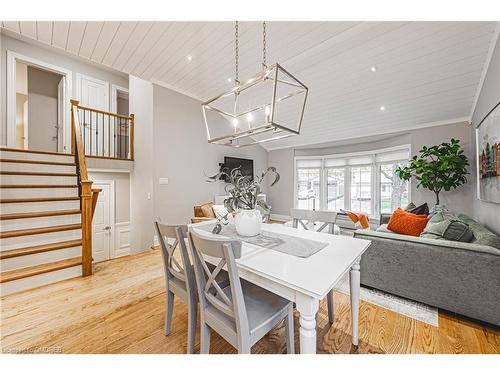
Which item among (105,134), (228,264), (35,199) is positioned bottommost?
(228,264)

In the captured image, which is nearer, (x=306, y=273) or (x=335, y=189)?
(x=306, y=273)

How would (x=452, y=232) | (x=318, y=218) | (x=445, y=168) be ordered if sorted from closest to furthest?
1. (x=452, y=232)
2. (x=318, y=218)
3. (x=445, y=168)

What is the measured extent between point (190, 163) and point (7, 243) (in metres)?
2.85

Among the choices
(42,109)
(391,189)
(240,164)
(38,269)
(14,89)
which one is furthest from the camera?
(240,164)

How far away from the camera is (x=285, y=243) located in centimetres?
149

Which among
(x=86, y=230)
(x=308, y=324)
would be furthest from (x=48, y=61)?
(x=308, y=324)

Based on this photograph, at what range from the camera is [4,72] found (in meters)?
3.65

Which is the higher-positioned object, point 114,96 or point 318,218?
point 114,96

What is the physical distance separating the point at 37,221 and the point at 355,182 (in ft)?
21.3

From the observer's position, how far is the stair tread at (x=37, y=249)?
7.75 ft

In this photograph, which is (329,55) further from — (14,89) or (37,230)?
(14,89)

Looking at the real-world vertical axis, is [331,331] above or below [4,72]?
below

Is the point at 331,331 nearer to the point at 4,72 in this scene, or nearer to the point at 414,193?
the point at 414,193
